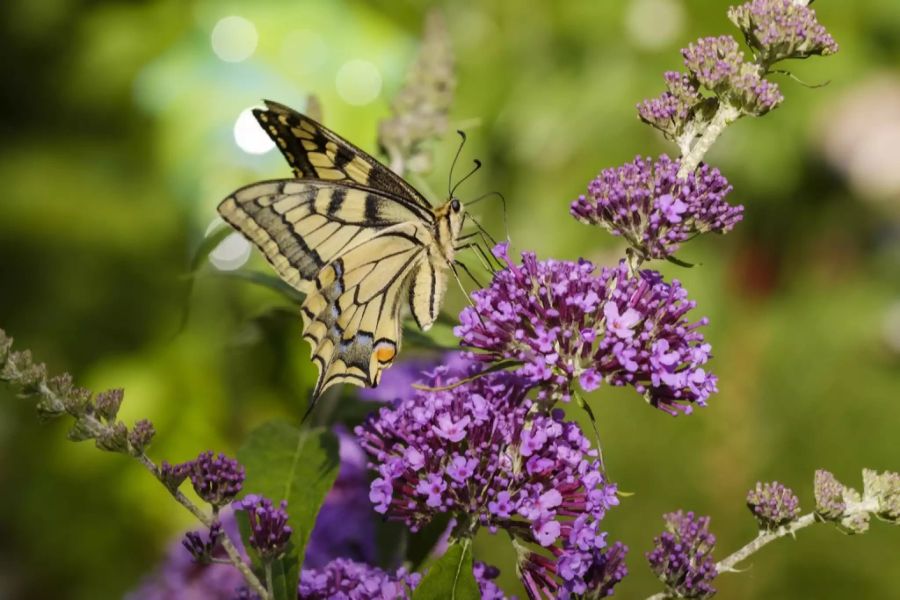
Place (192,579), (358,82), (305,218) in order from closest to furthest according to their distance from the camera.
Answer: (305,218) < (192,579) < (358,82)

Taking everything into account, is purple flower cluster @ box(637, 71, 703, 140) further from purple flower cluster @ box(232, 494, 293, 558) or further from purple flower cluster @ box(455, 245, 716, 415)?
purple flower cluster @ box(232, 494, 293, 558)

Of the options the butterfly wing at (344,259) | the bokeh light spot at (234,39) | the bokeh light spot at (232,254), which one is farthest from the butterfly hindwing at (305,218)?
the bokeh light spot at (234,39)

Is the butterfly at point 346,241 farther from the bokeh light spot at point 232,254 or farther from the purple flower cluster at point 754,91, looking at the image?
the bokeh light spot at point 232,254

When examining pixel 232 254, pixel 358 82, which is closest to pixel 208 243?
pixel 232 254

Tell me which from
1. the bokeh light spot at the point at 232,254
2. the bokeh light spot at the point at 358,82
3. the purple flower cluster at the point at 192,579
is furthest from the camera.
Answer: the bokeh light spot at the point at 358,82

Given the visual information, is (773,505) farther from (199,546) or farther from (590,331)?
(199,546)

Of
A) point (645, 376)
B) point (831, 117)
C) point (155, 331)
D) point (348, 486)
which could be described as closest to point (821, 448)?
point (831, 117)

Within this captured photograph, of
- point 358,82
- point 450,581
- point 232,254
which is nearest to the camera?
point 450,581
